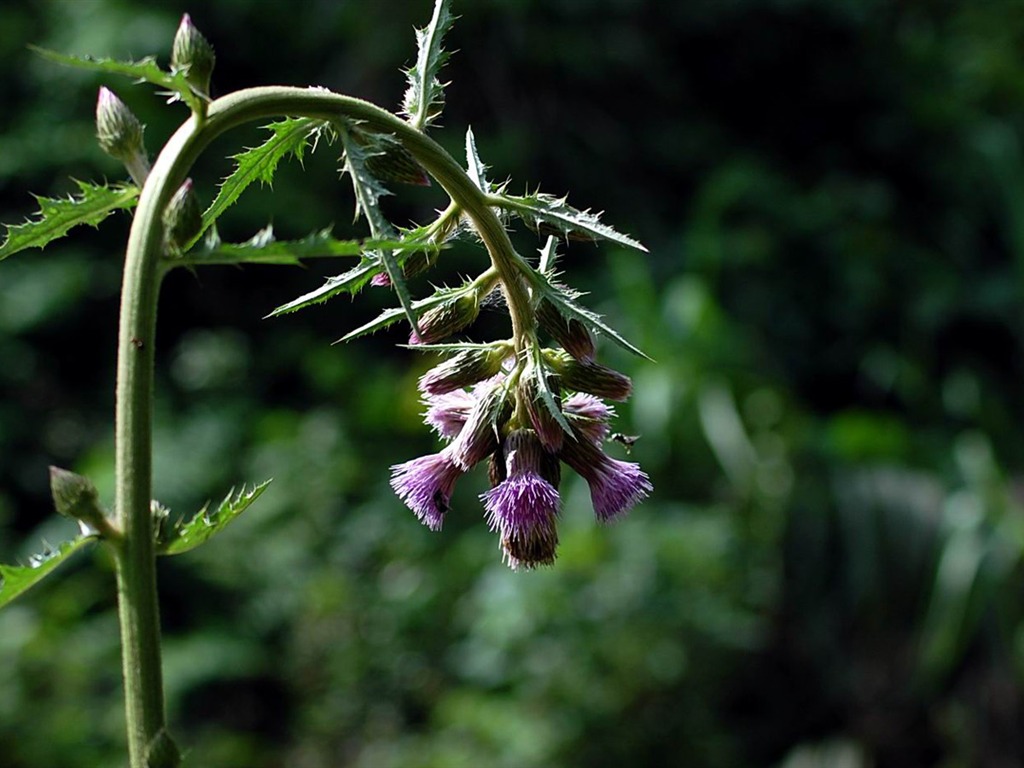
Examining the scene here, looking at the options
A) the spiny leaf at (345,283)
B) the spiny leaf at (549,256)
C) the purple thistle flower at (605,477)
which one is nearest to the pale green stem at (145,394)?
the spiny leaf at (345,283)

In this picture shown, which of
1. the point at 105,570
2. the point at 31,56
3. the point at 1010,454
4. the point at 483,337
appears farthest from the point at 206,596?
Result: the point at 1010,454

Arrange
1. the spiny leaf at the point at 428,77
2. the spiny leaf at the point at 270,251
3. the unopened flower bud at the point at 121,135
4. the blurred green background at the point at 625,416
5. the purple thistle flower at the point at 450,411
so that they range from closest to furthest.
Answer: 1. the spiny leaf at the point at 270,251
2. the unopened flower bud at the point at 121,135
3. the spiny leaf at the point at 428,77
4. the purple thistle flower at the point at 450,411
5. the blurred green background at the point at 625,416

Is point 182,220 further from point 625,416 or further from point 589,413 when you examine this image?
point 625,416

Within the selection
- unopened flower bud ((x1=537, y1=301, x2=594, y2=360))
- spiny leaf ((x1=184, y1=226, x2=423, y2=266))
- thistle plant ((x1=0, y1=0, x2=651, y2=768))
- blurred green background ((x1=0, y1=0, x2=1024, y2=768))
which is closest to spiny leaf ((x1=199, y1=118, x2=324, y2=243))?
thistle plant ((x1=0, y1=0, x2=651, y2=768))

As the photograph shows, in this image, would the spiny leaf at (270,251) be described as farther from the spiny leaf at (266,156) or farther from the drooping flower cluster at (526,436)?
the drooping flower cluster at (526,436)

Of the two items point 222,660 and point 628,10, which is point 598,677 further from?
point 628,10

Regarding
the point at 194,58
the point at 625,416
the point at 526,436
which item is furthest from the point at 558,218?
the point at 625,416
